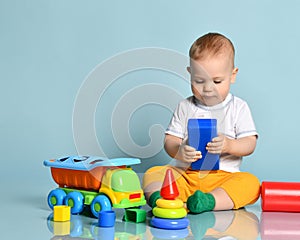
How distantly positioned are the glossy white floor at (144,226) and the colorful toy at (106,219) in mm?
17

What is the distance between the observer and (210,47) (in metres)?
1.77

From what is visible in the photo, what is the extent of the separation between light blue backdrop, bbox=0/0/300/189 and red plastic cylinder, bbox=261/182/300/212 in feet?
1.95

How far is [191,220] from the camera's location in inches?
59.8

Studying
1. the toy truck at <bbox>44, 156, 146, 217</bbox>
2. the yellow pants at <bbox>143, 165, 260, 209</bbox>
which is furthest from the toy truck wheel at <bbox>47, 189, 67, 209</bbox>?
the yellow pants at <bbox>143, 165, 260, 209</bbox>

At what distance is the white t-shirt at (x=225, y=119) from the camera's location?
1810 mm

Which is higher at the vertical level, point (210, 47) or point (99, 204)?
point (210, 47)

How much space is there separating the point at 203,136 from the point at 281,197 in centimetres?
26

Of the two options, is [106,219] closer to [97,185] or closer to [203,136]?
[97,185]

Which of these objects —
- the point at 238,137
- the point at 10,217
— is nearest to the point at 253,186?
the point at 238,137

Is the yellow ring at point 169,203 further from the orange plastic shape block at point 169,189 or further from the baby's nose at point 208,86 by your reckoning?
the baby's nose at point 208,86

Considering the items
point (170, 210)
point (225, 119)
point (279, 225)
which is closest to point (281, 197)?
point (279, 225)

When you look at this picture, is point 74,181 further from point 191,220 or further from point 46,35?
point 46,35

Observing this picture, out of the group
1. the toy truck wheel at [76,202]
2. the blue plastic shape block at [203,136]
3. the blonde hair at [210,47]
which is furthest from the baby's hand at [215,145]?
the toy truck wheel at [76,202]

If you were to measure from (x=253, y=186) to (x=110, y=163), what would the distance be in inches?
16.9
